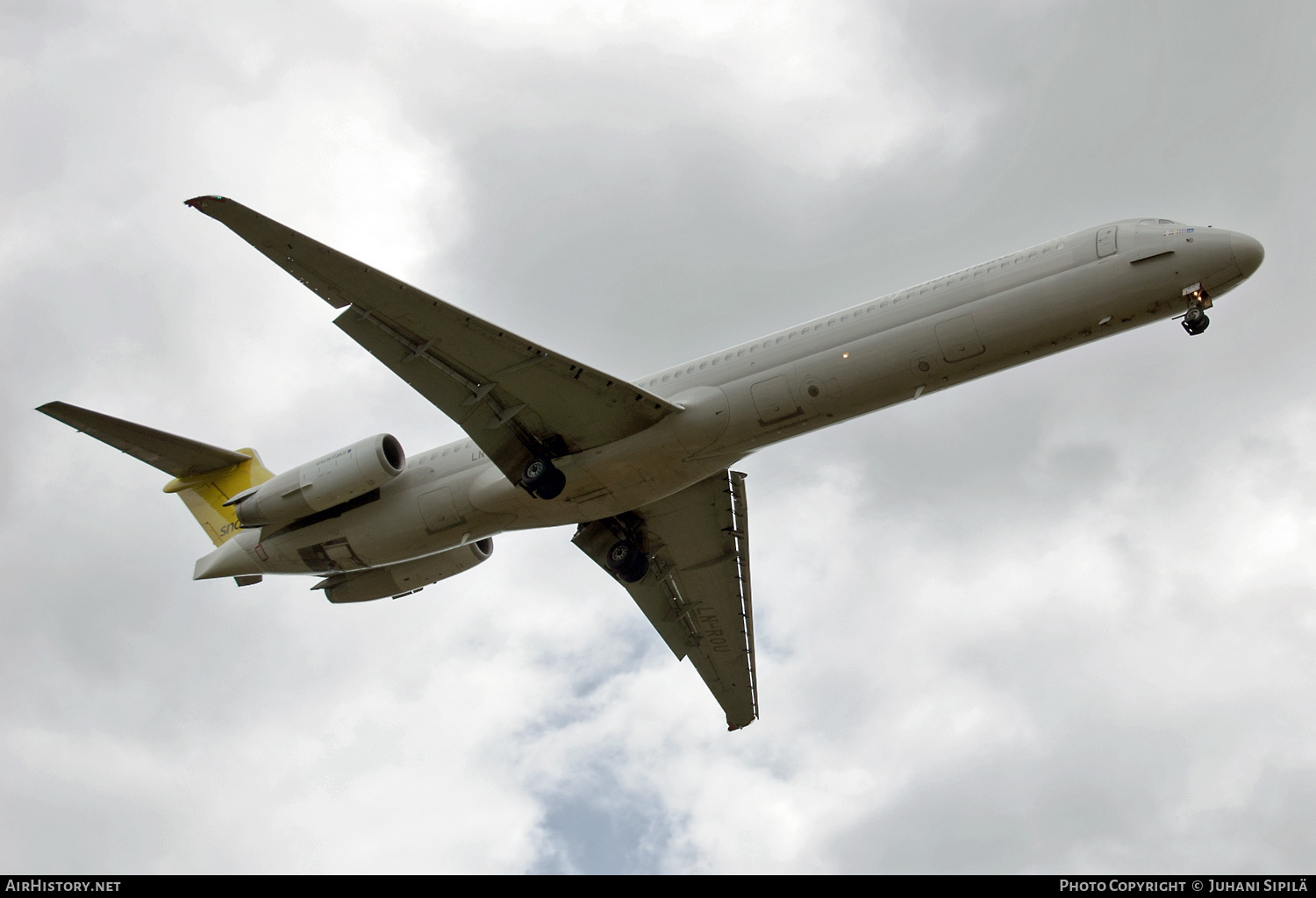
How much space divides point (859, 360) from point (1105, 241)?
5.40 meters

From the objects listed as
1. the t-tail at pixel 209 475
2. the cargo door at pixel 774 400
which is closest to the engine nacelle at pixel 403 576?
the t-tail at pixel 209 475

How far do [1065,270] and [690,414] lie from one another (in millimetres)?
8229

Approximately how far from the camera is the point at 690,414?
22203mm

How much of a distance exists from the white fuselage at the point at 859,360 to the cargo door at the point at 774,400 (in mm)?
27

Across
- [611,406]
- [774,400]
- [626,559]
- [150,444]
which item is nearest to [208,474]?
[150,444]

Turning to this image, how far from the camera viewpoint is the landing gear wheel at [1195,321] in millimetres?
19344

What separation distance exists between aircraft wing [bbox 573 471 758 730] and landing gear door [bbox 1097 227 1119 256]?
10.6 m

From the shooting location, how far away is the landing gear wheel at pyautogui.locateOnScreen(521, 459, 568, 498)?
22.8 meters

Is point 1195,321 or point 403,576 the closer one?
point 1195,321

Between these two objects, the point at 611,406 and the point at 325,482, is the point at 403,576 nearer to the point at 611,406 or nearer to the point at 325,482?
the point at 325,482

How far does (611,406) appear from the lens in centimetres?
2225

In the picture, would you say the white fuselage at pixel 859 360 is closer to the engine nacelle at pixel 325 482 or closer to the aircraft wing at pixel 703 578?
the engine nacelle at pixel 325 482

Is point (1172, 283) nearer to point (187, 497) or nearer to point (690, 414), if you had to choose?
point (690, 414)
